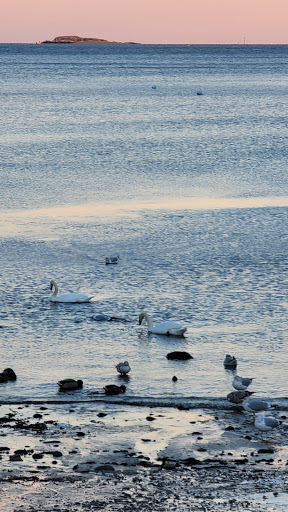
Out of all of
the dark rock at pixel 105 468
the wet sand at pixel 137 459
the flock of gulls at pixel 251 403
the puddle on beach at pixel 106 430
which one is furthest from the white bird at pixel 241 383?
the dark rock at pixel 105 468

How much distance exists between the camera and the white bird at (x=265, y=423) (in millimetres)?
12117

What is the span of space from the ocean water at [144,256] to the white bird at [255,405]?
1165mm

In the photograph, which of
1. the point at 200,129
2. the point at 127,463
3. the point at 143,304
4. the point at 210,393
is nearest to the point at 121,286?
the point at 143,304

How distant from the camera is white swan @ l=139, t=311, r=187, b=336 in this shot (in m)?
16.8

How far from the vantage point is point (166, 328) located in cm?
1695

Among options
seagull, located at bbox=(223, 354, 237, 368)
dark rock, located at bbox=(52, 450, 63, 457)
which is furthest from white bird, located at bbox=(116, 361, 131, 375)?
dark rock, located at bbox=(52, 450, 63, 457)

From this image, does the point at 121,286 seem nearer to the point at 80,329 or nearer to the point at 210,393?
the point at 80,329

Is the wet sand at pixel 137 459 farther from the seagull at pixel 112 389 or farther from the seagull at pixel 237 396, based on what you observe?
the seagull at pixel 112 389

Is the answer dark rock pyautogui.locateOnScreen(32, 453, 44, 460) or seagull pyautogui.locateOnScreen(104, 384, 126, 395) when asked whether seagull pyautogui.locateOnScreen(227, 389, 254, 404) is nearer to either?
seagull pyautogui.locateOnScreen(104, 384, 126, 395)

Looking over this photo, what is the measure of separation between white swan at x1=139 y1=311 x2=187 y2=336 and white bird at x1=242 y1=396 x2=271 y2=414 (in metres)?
3.88

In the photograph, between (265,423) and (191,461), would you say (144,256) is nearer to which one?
(265,423)

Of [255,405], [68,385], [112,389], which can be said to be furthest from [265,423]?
[68,385]

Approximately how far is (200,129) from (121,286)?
132ft

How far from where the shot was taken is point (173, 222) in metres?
27.8
